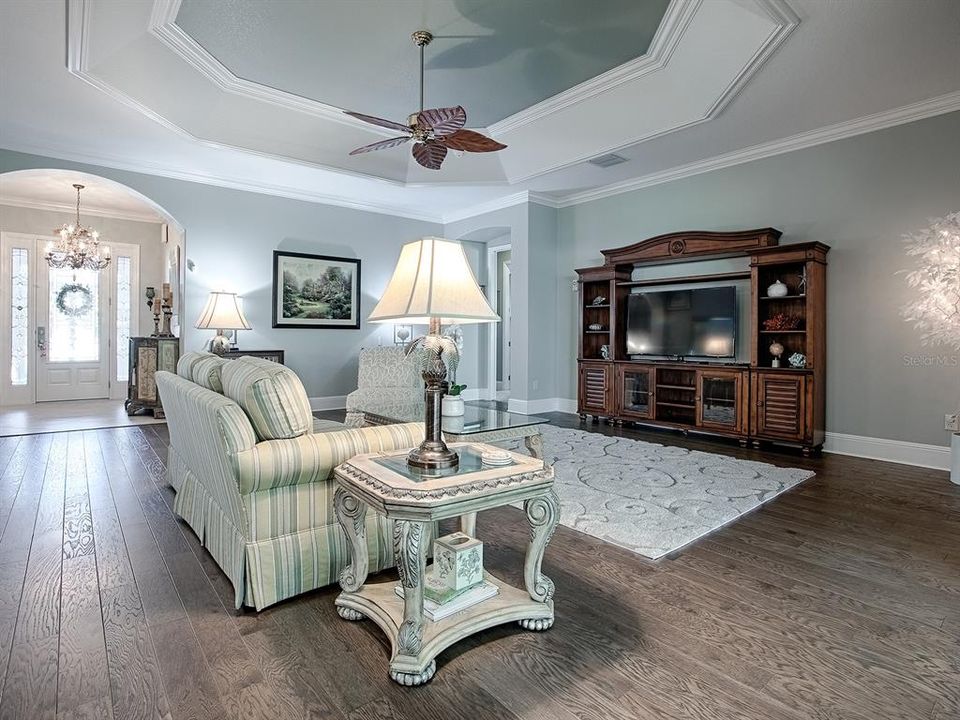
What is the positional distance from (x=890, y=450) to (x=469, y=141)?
4.41m

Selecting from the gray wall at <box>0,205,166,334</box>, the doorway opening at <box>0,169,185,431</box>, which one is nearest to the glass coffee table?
the doorway opening at <box>0,169,185,431</box>

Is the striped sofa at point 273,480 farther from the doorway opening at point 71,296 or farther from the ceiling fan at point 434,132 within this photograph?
the doorway opening at point 71,296

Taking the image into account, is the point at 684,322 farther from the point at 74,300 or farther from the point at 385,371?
the point at 74,300

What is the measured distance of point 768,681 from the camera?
166 centimetres

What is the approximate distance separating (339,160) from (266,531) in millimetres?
5095

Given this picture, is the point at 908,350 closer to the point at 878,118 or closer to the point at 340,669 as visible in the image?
the point at 878,118

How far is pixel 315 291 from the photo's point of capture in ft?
24.6

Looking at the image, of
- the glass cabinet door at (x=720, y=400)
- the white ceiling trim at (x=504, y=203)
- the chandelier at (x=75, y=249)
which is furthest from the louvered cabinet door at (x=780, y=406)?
the chandelier at (x=75, y=249)

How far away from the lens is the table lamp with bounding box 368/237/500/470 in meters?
1.77

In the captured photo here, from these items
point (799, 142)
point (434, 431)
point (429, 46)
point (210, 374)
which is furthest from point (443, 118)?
point (799, 142)

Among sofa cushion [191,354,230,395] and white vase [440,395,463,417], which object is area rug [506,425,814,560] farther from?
sofa cushion [191,354,230,395]

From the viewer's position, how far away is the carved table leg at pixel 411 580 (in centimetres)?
166

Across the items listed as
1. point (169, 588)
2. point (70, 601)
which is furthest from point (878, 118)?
point (70, 601)

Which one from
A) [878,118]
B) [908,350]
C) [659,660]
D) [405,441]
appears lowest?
[659,660]
